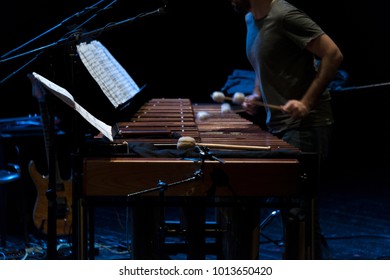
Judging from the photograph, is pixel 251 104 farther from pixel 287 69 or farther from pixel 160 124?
pixel 160 124

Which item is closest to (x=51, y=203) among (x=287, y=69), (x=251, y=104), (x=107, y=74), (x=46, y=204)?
(x=107, y=74)

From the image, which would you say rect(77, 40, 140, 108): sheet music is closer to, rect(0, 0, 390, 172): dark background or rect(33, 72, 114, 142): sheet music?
rect(33, 72, 114, 142): sheet music

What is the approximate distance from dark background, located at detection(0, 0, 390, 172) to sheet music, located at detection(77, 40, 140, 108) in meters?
1.78

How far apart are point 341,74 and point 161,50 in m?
1.76

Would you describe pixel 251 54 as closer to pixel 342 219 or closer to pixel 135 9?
pixel 342 219

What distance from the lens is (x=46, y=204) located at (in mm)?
4867

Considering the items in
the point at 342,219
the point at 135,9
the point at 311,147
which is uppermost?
the point at 135,9

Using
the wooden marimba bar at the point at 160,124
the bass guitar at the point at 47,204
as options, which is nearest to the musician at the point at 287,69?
the wooden marimba bar at the point at 160,124

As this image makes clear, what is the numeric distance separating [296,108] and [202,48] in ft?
11.8

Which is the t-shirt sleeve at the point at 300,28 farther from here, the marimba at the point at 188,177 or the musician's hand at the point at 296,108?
the marimba at the point at 188,177

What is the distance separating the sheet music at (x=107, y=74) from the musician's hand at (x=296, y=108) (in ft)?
2.92

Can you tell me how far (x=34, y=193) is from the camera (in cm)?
551

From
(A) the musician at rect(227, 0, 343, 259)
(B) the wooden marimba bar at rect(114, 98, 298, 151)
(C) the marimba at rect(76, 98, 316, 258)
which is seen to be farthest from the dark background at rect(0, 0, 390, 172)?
(C) the marimba at rect(76, 98, 316, 258)
